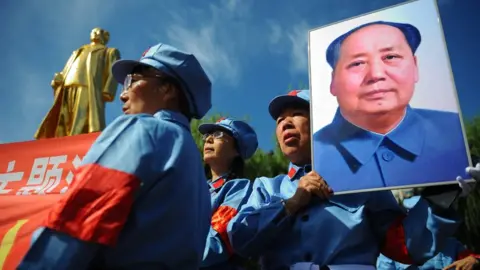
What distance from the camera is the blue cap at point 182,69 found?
1990 millimetres

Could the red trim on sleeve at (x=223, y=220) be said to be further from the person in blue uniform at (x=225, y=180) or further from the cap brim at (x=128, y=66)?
the cap brim at (x=128, y=66)

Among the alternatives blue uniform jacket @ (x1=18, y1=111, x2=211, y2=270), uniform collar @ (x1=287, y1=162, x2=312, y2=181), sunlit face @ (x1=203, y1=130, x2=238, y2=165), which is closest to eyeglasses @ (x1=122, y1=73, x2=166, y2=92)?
blue uniform jacket @ (x1=18, y1=111, x2=211, y2=270)

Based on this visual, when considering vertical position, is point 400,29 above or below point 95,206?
above

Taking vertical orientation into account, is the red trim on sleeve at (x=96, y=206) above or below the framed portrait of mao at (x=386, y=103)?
below

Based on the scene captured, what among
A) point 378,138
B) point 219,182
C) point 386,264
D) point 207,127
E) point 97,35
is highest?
point 97,35

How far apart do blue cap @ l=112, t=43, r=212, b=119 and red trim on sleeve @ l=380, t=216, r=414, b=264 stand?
1.41m

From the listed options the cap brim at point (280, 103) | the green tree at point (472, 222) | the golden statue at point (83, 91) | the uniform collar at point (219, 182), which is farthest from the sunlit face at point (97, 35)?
the green tree at point (472, 222)

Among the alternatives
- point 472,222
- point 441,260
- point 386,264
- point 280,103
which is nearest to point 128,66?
point 280,103

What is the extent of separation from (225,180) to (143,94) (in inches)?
75.4

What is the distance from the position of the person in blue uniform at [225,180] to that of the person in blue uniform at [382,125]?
882 millimetres

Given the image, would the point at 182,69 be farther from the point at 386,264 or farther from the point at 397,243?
the point at 386,264

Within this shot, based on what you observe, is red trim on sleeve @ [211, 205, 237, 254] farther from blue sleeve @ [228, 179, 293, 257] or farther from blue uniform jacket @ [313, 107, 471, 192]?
blue uniform jacket @ [313, 107, 471, 192]

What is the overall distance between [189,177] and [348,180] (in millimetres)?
1187

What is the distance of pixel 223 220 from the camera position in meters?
3.05
